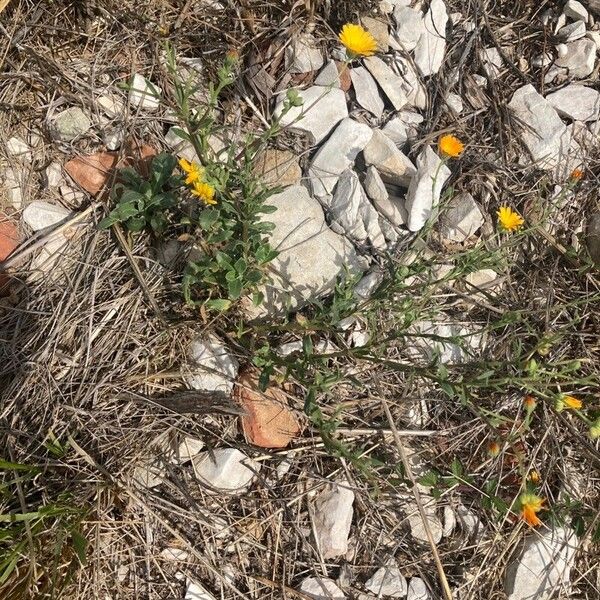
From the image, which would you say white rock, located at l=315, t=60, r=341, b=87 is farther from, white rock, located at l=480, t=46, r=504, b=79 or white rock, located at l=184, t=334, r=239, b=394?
white rock, located at l=184, t=334, r=239, b=394

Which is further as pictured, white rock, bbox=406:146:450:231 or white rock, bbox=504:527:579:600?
white rock, bbox=406:146:450:231

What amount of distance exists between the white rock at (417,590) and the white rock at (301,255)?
96 centimetres

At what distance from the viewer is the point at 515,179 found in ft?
8.72

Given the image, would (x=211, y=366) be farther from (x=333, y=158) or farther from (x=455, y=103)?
(x=455, y=103)

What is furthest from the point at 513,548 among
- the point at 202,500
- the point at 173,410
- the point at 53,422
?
the point at 53,422

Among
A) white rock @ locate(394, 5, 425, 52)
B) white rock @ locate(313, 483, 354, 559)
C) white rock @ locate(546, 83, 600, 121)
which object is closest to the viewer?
white rock @ locate(313, 483, 354, 559)

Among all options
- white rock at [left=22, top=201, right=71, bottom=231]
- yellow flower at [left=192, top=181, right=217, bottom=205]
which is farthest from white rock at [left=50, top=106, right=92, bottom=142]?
yellow flower at [left=192, top=181, right=217, bottom=205]

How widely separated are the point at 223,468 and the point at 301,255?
0.75 m

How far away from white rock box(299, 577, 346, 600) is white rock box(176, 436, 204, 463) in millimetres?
527

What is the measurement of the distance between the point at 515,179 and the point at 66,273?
1674 mm

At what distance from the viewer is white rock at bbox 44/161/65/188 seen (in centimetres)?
235

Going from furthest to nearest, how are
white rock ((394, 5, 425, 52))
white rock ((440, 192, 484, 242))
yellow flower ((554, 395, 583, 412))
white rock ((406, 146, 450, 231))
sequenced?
1. white rock ((394, 5, 425, 52))
2. white rock ((440, 192, 484, 242))
3. white rock ((406, 146, 450, 231))
4. yellow flower ((554, 395, 583, 412))

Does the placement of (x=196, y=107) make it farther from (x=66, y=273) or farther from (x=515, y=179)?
(x=515, y=179)

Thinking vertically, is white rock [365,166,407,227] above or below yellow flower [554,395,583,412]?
above
